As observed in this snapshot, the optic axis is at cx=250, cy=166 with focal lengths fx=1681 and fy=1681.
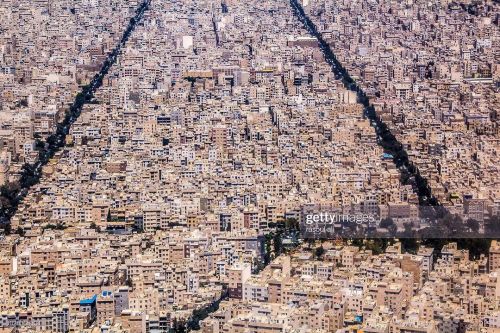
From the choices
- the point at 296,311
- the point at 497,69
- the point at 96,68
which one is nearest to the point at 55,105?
the point at 96,68

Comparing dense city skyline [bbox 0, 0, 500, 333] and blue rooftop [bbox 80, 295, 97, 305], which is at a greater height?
dense city skyline [bbox 0, 0, 500, 333]

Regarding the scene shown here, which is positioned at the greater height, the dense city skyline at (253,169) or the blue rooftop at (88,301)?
the dense city skyline at (253,169)

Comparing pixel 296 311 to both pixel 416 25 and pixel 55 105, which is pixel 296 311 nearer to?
pixel 55 105

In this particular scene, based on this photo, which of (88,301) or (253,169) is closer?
(88,301)

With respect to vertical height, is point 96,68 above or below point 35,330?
above

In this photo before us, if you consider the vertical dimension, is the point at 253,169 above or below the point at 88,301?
above

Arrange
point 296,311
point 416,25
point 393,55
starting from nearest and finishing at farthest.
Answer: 1. point 296,311
2. point 393,55
3. point 416,25

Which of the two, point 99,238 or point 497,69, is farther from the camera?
point 497,69

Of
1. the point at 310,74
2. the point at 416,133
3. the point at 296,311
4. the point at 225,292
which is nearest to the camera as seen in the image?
the point at 296,311

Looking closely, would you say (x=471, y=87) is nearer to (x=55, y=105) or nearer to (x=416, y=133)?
(x=416, y=133)
